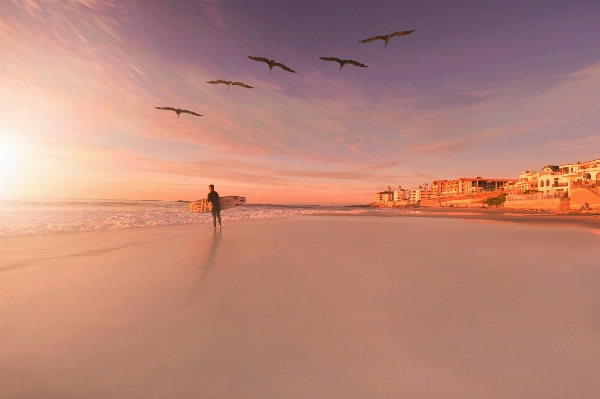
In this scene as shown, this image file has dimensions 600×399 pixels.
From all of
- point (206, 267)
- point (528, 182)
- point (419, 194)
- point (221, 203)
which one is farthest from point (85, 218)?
point (419, 194)

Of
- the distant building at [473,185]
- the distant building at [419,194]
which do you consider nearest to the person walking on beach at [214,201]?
the distant building at [473,185]

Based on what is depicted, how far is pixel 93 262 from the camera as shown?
6.84m

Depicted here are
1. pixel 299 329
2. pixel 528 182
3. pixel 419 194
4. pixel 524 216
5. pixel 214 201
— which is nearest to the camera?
pixel 299 329

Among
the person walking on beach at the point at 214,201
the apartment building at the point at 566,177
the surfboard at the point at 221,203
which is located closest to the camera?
the person walking on beach at the point at 214,201

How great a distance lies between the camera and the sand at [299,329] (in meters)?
2.38

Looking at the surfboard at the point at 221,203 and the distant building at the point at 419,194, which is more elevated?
the distant building at the point at 419,194

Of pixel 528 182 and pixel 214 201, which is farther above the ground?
pixel 528 182

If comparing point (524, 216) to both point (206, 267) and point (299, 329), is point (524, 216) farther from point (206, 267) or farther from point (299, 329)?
point (299, 329)

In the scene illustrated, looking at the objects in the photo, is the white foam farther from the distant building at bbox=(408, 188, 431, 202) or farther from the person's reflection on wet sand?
the distant building at bbox=(408, 188, 431, 202)

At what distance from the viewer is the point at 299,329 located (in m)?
3.37

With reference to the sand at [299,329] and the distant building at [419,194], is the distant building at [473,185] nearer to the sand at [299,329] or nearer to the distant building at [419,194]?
the distant building at [419,194]

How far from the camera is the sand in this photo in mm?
2383

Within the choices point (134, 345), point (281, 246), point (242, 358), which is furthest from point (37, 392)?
point (281, 246)

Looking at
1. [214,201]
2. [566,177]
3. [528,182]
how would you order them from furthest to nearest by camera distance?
[528,182], [566,177], [214,201]
